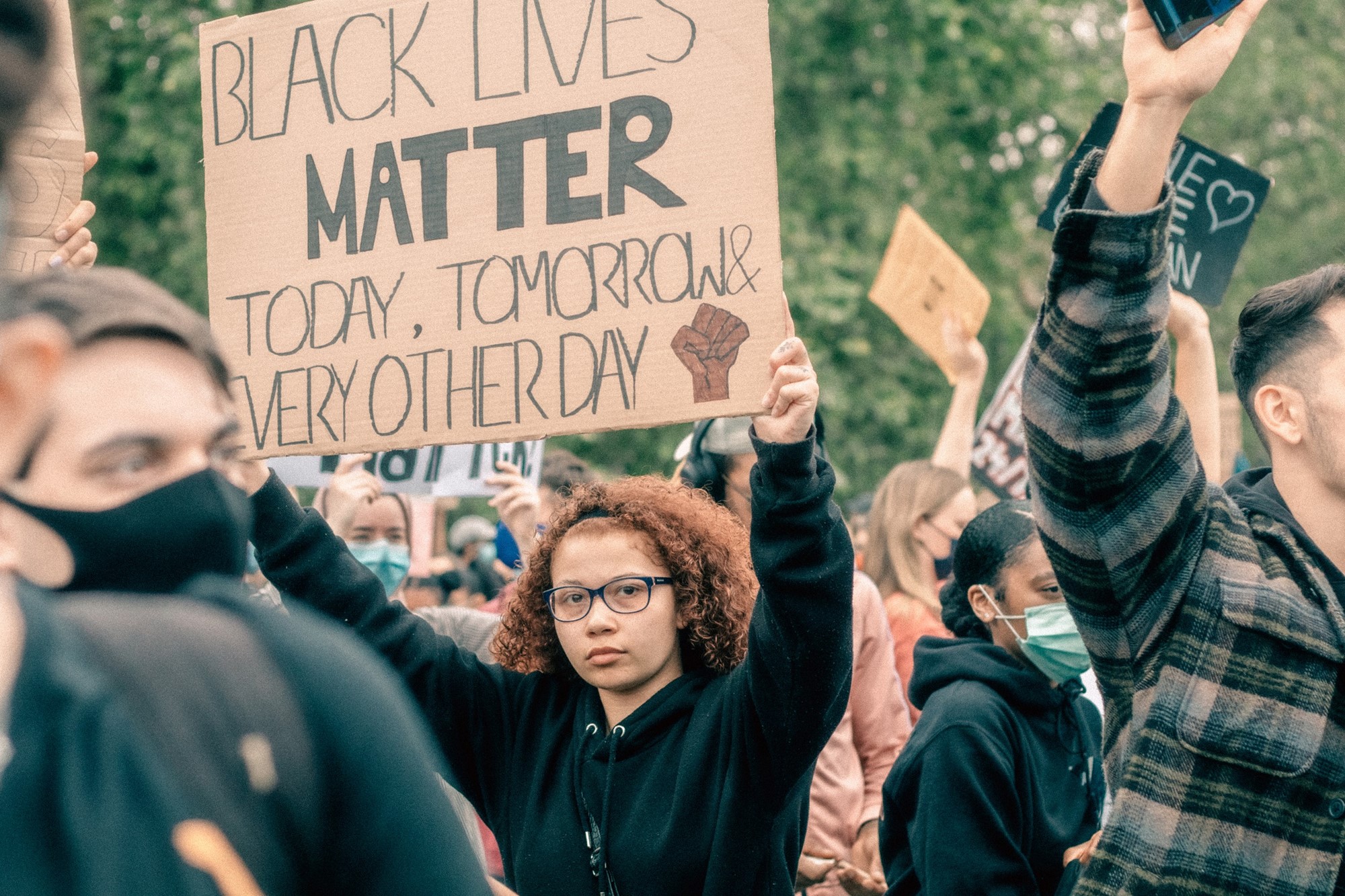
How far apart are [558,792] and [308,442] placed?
3.18 ft

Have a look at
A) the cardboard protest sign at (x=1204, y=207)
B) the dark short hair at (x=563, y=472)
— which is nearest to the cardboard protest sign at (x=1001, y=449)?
the dark short hair at (x=563, y=472)

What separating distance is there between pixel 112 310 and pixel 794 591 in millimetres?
1559

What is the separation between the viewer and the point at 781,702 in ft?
8.84

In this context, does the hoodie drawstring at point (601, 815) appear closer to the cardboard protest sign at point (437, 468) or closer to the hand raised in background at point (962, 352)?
the cardboard protest sign at point (437, 468)

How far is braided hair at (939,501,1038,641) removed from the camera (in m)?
3.68

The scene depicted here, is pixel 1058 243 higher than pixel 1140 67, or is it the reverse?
pixel 1140 67

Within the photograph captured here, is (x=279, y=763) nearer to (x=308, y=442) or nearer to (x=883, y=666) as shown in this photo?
(x=308, y=442)

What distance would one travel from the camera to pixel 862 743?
4.38 metres

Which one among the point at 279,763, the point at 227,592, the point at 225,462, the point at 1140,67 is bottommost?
the point at 279,763

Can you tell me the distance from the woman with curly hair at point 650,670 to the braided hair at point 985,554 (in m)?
0.73

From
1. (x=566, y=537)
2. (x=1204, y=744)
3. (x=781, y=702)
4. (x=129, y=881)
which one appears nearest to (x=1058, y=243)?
(x=1204, y=744)

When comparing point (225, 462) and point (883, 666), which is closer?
point (225, 462)

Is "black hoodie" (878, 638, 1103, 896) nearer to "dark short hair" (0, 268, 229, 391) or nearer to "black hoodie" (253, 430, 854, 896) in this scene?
"black hoodie" (253, 430, 854, 896)

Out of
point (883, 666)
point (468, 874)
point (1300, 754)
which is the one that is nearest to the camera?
point (468, 874)
